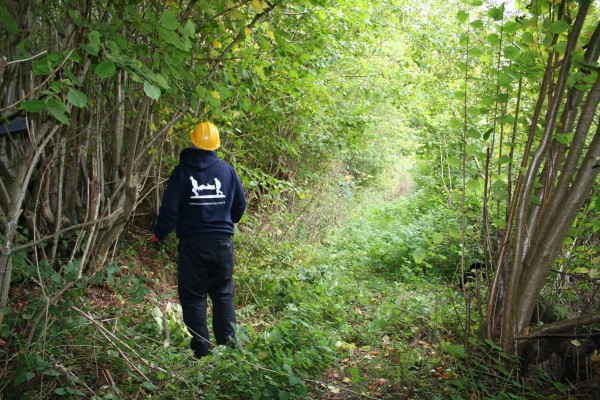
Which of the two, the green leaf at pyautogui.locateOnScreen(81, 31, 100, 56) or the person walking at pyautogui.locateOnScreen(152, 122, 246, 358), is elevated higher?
the green leaf at pyautogui.locateOnScreen(81, 31, 100, 56)

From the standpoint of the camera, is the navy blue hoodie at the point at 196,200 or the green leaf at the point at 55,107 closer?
the green leaf at the point at 55,107

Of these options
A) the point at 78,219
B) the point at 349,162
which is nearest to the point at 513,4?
the point at 78,219

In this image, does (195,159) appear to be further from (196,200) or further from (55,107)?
(55,107)

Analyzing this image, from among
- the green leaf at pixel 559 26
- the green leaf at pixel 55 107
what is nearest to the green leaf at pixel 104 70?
the green leaf at pixel 55 107

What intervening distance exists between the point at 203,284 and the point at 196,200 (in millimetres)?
804

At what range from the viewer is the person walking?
4293mm

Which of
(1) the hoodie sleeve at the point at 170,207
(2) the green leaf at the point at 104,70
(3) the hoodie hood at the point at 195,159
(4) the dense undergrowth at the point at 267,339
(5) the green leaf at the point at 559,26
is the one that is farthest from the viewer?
(3) the hoodie hood at the point at 195,159

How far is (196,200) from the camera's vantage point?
434cm

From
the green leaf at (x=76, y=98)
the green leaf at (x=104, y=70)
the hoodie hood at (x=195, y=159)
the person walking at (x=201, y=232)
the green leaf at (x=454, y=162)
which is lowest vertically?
the person walking at (x=201, y=232)

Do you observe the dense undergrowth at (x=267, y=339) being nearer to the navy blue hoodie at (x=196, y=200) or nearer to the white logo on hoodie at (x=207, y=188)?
the navy blue hoodie at (x=196, y=200)

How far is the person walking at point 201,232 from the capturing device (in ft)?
14.1

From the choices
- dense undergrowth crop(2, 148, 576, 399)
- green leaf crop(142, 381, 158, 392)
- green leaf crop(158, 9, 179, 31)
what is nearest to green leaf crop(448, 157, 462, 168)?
dense undergrowth crop(2, 148, 576, 399)

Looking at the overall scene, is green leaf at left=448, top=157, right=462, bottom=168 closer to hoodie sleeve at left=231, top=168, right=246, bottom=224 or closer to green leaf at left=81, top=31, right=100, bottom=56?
hoodie sleeve at left=231, top=168, right=246, bottom=224

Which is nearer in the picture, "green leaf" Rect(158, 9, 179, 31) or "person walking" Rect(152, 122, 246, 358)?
"green leaf" Rect(158, 9, 179, 31)
